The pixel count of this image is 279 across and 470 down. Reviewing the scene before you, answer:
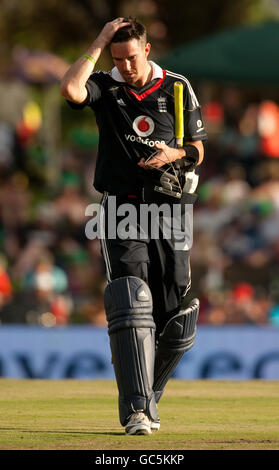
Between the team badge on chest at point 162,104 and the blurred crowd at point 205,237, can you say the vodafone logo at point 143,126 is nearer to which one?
the team badge on chest at point 162,104

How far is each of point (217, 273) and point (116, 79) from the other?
7045mm

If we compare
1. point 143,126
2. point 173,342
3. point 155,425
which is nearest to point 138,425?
point 155,425

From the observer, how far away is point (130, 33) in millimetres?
5547

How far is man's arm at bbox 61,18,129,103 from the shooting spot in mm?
5492

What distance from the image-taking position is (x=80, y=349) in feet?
32.1

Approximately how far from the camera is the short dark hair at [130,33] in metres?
5.55

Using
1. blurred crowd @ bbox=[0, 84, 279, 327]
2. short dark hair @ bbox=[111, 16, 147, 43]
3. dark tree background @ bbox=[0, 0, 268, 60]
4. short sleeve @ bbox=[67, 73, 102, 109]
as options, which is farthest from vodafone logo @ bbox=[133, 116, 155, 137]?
dark tree background @ bbox=[0, 0, 268, 60]

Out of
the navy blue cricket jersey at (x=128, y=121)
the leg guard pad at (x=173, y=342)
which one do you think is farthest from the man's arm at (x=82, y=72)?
the leg guard pad at (x=173, y=342)

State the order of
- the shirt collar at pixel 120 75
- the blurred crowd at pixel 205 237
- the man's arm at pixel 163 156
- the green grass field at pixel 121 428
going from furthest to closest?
1. the blurred crowd at pixel 205 237
2. the shirt collar at pixel 120 75
3. the man's arm at pixel 163 156
4. the green grass field at pixel 121 428

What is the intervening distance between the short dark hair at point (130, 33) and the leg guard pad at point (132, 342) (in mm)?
1250

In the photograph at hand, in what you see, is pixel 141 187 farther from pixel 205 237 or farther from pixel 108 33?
pixel 205 237

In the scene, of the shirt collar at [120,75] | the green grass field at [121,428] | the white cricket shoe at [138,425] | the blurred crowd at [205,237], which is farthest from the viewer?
the blurred crowd at [205,237]

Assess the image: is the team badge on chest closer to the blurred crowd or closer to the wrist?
the wrist

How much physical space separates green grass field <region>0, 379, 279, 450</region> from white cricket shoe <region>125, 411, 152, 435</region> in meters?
0.05
